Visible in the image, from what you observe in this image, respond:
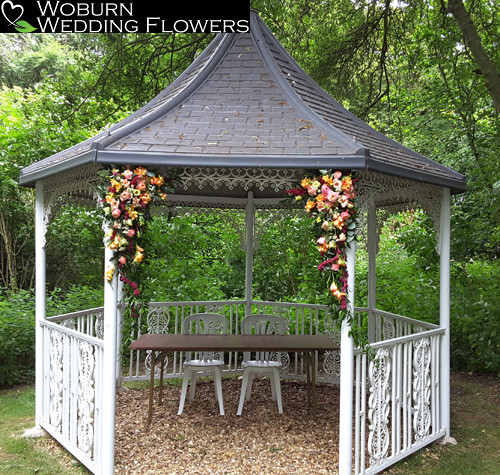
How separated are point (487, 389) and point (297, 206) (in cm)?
375

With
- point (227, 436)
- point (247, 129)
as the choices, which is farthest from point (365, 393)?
point (247, 129)

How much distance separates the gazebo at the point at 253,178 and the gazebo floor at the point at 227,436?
1.35 ft

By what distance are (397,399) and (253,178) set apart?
2382 millimetres

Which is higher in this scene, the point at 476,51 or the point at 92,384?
the point at 476,51

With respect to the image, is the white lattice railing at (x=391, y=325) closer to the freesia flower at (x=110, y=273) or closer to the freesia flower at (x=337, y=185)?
the freesia flower at (x=337, y=185)

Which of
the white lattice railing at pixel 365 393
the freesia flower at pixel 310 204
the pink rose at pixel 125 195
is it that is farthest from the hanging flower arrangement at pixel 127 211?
the freesia flower at pixel 310 204

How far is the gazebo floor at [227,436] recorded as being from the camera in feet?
14.9

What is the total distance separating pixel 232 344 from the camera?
221 inches

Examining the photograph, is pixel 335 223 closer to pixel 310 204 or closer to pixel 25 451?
pixel 310 204

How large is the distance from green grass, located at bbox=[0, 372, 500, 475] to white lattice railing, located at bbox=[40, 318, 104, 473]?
17 centimetres

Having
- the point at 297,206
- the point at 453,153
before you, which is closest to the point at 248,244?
the point at 297,206

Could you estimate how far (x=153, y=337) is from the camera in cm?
611

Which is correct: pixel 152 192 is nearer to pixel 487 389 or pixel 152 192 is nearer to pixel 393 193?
pixel 393 193

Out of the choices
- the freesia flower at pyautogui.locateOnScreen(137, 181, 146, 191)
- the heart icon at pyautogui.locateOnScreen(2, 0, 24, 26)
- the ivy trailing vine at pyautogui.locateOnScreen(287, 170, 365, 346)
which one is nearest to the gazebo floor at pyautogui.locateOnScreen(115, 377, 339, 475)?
the ivy trailing vine at pyautogui.locateOnScreen(287, 170, 365, 346)
